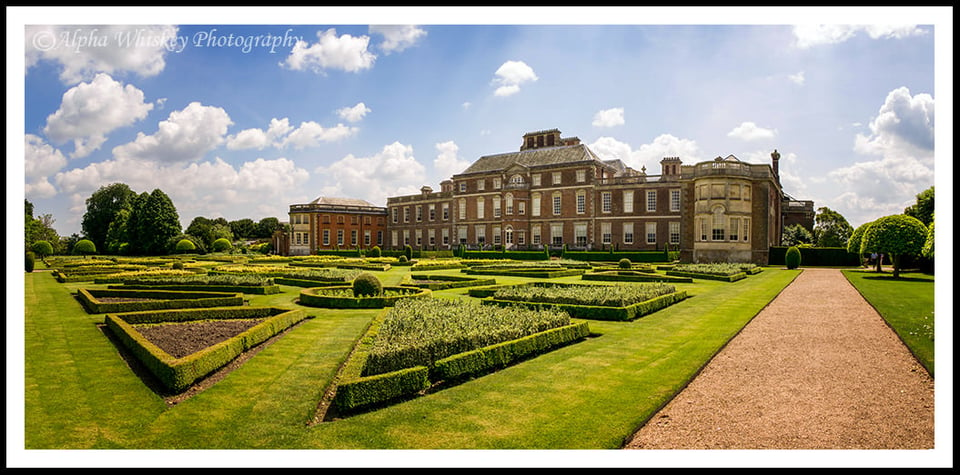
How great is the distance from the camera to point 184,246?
180ft

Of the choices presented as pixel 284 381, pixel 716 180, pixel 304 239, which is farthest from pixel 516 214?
pixel 284 381

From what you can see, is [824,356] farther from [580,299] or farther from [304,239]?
[304,239]

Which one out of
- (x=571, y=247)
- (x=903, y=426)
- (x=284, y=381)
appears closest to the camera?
(x=903, y=426)

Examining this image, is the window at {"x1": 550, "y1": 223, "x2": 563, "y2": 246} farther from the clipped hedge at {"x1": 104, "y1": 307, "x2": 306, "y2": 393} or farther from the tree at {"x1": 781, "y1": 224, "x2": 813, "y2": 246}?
the clipped hedge at {"x1": 104, "y1": 307, "x2": 306, "y2": 393}

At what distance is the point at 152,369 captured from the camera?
8641 millimetres

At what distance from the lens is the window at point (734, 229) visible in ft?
139

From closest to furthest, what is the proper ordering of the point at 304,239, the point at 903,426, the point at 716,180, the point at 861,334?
the point at 903,426 < the point at 861,334 < the point at 716,180 < the point at 304,239

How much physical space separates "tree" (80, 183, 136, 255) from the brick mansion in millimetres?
20923

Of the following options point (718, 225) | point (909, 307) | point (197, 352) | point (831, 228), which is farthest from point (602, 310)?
point (831, 228)

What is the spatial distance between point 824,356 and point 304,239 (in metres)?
64.0

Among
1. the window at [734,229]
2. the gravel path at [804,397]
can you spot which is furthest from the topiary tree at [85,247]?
the gravel path at [804,397]

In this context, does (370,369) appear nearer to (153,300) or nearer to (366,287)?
(366,287)

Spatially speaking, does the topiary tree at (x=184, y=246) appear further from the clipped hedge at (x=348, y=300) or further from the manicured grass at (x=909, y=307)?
the manicured grass at (x=909, y=307)

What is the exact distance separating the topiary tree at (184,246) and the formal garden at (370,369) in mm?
41158
